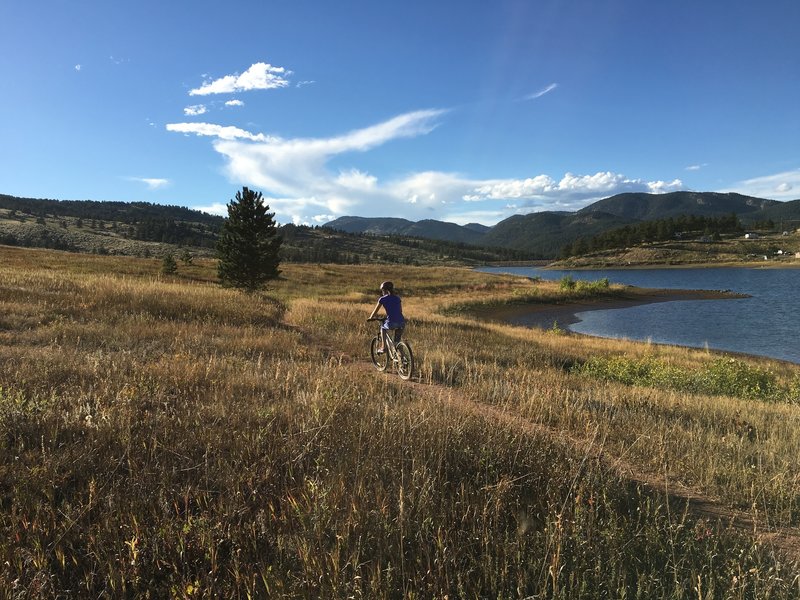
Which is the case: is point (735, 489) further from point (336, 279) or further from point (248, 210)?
point (336, 279)

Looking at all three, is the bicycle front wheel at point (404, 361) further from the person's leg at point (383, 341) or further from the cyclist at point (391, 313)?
the person's leg at point (383, 341)

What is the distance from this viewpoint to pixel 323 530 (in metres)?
2.80

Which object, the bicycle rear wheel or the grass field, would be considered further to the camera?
the bicycle rear wheel

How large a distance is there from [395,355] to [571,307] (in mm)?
51468

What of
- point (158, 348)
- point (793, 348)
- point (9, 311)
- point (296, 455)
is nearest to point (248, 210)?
point (9, 311)

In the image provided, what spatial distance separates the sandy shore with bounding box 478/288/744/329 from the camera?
4462cm

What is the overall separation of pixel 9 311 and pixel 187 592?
44.1 feet

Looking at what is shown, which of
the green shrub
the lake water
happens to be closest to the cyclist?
the green shrub

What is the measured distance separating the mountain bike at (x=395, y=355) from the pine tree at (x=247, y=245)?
2942 cm

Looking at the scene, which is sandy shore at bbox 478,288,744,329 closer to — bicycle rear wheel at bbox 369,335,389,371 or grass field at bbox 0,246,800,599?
bicycle rear wheel at bbox 369,335,389,371

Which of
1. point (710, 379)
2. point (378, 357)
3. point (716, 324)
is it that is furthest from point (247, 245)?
point (716, 324)

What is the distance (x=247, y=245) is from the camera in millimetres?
38469

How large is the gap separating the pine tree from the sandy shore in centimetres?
2180

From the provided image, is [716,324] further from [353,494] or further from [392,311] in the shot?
[353,494]
